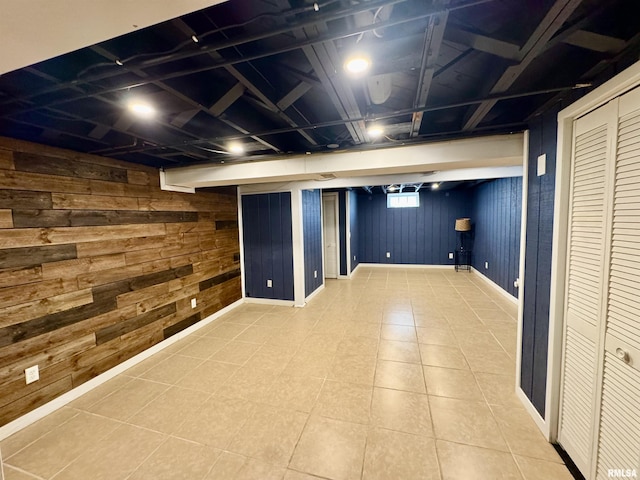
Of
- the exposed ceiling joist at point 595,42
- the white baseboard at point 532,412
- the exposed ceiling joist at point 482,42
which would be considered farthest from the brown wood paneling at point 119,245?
the white baseboard at point 532,412

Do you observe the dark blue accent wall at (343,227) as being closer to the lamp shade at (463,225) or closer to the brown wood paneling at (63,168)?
the lamp shade at (463,225)

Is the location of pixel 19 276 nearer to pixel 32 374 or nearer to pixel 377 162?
pixel 32 374

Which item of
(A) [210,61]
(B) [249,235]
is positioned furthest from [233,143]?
(B) [249,235]

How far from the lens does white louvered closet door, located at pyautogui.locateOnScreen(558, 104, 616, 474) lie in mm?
1312

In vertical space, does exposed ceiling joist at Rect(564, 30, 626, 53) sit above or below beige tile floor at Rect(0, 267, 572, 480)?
above

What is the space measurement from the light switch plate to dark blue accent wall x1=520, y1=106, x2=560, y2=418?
23 mm

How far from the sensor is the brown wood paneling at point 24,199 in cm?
190

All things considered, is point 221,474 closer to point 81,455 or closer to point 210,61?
point 81,455

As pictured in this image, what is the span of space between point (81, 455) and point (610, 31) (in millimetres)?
3716

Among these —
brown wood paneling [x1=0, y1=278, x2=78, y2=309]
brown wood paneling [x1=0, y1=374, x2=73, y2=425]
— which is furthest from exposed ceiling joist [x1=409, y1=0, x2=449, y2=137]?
brown wood paneling [x1=0, y1=374, x2=73, y2=425]

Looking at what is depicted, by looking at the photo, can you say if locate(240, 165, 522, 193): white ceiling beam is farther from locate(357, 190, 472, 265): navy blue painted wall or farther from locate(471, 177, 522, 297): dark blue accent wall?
locate(357, 190, 472, 265): navy blue painted wall

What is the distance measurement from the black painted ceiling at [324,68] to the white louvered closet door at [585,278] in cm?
30

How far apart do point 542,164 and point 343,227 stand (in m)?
4.73

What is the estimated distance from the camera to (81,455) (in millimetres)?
1715
